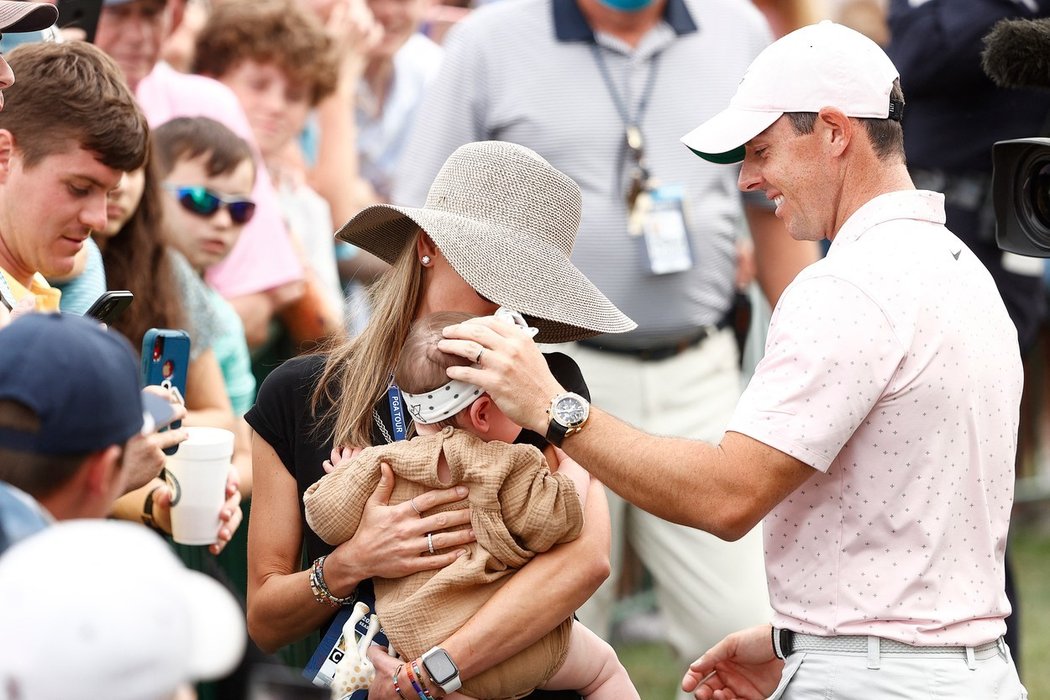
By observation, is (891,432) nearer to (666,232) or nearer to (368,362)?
(368,362)

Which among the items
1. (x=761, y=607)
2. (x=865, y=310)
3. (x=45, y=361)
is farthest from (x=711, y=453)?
(x=761, y=607)

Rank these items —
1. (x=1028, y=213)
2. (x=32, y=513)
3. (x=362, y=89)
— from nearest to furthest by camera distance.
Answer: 1. (x=32, y=513)
2. (x=1028, y=213)
3. (x=362, y=89)

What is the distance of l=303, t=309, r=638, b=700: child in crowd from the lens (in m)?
2.69

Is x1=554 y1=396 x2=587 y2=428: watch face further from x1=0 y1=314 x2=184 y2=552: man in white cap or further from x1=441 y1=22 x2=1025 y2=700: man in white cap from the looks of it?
x1=0 y1=314 x2=184 y2=552: man in white cap

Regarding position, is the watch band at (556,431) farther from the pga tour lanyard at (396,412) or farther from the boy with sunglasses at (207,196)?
the boy with sunglasses at (207,196)

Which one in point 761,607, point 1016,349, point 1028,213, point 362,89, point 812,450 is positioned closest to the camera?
point 812,450

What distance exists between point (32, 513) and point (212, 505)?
1409 mm

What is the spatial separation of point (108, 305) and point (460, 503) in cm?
91

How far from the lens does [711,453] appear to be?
8.99ft

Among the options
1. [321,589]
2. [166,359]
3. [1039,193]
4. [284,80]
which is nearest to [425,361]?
[321,589]

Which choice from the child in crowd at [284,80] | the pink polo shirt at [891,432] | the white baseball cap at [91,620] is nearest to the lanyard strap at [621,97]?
the child in crowd at [284,80]

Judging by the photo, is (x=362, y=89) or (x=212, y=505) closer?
(x=212, y=505)

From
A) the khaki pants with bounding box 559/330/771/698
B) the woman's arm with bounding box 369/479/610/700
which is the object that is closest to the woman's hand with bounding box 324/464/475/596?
the woman's arm with bounding box 369/479/610/700

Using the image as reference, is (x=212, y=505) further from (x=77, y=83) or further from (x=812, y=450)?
(x=812, y=450)
